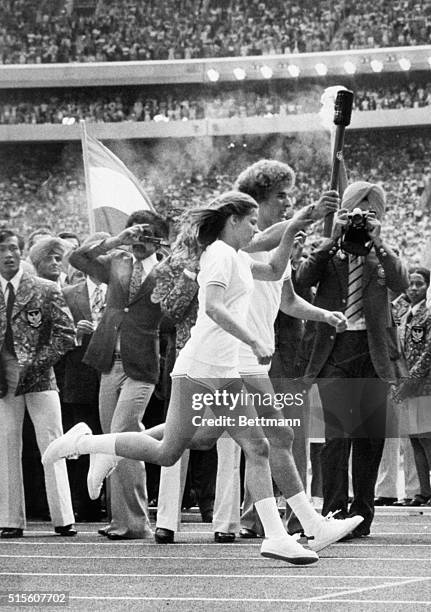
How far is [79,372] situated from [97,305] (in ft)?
1.09

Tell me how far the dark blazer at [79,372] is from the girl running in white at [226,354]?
2151 mm

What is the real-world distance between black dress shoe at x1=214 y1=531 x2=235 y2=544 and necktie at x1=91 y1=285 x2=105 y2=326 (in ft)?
4.53

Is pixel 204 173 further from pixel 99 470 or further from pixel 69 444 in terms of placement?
pixel 69 444

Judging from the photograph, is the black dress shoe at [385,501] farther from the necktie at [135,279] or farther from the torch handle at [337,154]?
the torch handle at [337,154]

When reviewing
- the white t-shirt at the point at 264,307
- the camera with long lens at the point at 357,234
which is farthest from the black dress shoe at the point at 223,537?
the camera with long lens at the point at 357,234

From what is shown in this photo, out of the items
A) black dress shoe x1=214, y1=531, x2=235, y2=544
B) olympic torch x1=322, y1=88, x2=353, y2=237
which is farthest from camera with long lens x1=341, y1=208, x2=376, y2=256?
black dress shoe x1=214, y1=531, x2=235, y2=544

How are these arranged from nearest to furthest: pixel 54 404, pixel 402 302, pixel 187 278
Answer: pixel 187 278
pixel 54 404
pixel 402 302

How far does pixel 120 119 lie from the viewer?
28.6 feet

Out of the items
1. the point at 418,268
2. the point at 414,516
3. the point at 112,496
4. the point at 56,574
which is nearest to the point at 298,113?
the point at 418,268

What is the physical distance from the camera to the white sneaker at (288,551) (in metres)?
4.59

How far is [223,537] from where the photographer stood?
5.82 metres

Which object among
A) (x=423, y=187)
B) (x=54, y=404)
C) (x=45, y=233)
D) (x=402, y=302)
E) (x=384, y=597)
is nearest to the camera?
(x=384, y=597)

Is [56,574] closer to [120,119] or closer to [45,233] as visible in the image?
[45,233]

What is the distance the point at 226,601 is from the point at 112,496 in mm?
2426
